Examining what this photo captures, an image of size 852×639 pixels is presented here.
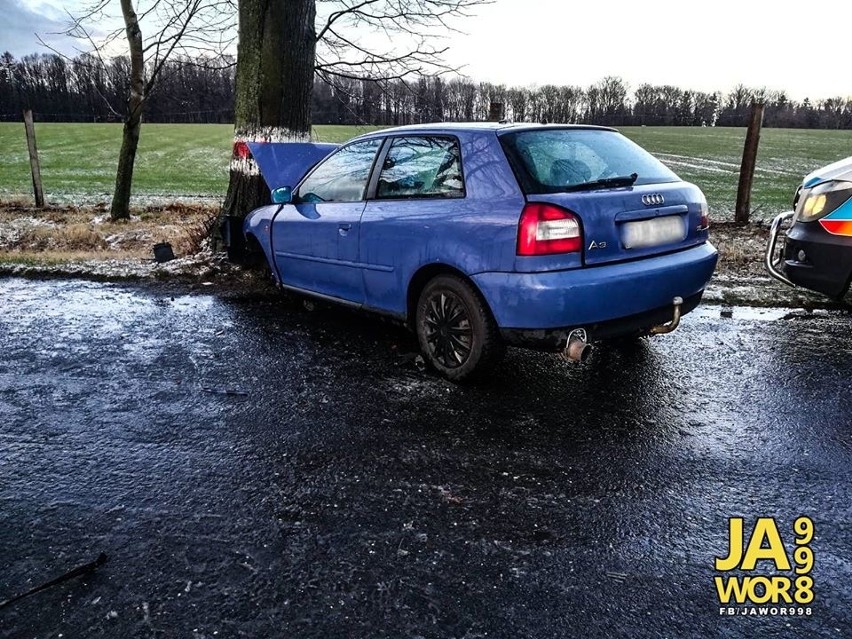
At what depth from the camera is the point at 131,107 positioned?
13.4 m

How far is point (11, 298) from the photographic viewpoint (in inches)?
249

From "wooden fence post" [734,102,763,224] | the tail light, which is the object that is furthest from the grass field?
the tail light

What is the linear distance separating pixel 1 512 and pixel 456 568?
197 cm

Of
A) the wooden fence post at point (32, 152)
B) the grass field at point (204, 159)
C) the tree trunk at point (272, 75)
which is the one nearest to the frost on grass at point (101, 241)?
the wooden fence post at point (32, 152)

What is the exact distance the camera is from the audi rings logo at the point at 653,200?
3.72 m

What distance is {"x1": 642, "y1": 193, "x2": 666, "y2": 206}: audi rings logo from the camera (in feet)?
12.2

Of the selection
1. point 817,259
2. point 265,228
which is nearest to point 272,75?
point 265,228

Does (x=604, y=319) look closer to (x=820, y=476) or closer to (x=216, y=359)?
(x=820, y=476)

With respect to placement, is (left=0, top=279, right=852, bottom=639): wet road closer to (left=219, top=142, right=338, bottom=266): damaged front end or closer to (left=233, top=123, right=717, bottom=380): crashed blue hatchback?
(left=233, top=123, right=717, bottom=380): crashed blue hatchback

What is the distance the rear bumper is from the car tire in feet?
0.45

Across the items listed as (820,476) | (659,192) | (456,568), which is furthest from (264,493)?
(659,192)

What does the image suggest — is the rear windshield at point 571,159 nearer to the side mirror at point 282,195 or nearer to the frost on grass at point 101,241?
the side mirror at point 282,195

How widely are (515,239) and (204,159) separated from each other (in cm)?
3682

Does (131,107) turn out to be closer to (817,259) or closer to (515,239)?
(515,239)
